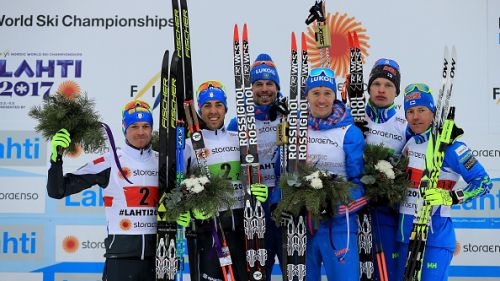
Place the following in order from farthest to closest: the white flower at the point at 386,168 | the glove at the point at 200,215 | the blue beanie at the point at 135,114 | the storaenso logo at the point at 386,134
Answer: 1. the storaenso logo at the point at 386,134
2. the blue beanie at the point at 135,114
3. the white flower at the point at 386,168
4. the glove at the point at 200,215

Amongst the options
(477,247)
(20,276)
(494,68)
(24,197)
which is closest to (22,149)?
(24,197)

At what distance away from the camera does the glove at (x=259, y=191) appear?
4.36 metres

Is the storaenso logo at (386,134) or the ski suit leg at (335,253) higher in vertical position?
the storaenso logo at (386,134)

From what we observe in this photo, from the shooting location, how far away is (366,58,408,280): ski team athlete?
15.0ft

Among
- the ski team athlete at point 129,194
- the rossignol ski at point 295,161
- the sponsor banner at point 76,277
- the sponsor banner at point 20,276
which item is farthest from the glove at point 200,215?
the sponsor banner at point 20,276

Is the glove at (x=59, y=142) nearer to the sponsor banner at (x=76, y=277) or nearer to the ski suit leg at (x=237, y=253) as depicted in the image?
the ski suit leg at (x=237, y=253)

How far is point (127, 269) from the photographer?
423 cm

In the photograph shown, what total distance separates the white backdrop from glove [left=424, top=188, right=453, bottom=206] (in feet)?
6.79

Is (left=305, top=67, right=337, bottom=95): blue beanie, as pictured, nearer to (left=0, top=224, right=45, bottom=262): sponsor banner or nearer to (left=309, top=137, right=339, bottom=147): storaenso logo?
(left=309, top=137, right=339, bottom=147): storaenso logo

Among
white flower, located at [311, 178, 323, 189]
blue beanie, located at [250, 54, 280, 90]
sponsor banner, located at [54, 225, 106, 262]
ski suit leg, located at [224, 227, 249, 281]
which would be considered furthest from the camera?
sponsor banner, located at [54, 225, 106, 262]

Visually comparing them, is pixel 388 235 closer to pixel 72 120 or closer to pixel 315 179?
pixel 315 179

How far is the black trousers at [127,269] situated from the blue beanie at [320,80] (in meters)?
1.70

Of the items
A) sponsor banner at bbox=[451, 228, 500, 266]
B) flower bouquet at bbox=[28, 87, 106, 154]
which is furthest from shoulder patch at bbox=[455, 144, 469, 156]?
flower bouquet at bbox=[28, 87, 106, 154]

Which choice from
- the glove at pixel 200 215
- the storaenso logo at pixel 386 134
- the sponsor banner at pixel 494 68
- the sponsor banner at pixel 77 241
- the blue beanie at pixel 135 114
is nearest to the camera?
the glove at pixel 200 215
